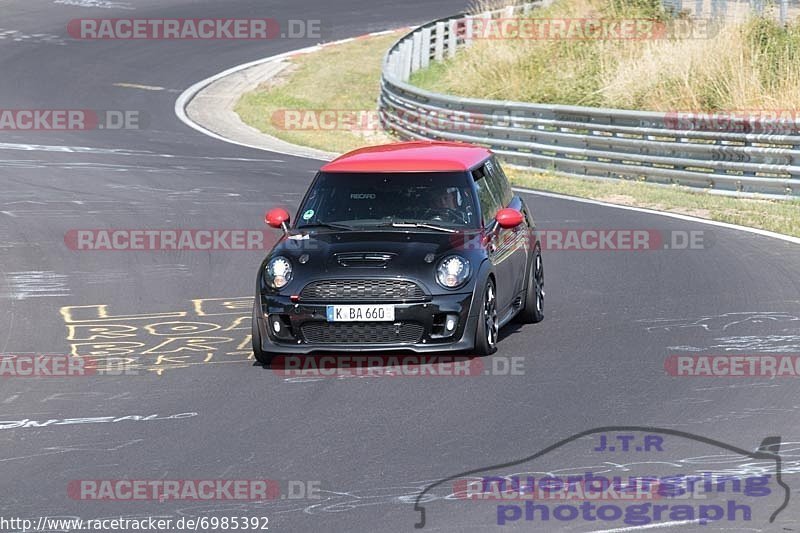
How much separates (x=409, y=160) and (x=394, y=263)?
57.9 inches

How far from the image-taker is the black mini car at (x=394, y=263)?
1079cm

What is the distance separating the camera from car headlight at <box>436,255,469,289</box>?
10891 millimetres

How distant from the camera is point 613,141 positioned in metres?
22.7

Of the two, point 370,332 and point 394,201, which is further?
point 394,201

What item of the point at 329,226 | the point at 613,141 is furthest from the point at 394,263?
the point at 613,141

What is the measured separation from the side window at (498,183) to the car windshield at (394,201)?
718mm

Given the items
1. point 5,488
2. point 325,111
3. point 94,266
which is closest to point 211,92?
point 325,111

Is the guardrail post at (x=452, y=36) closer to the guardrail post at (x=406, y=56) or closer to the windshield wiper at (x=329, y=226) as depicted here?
the guardrail post at (x=406, y=56)

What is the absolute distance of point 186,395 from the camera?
10023 mm

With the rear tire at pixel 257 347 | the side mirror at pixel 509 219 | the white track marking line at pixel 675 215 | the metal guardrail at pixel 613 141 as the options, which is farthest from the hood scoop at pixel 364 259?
the metal guardrail at pixel 613 141

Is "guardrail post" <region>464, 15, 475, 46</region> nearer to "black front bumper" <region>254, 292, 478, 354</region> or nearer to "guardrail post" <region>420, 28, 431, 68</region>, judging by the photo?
"guardrail post" <region>420, 28, 431, 68</region>

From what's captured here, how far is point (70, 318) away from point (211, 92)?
2421 cm

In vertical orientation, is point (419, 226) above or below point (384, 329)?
above

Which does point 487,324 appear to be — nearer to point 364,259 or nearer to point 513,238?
point 364,259
